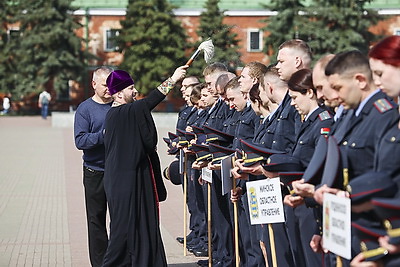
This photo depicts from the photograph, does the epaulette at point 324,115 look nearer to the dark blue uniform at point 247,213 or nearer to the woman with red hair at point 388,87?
the woman with red hair at point 388,87

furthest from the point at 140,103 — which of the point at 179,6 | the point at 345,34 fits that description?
the point at 179,6

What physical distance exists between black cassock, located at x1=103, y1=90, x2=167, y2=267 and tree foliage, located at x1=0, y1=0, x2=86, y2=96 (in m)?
46.7

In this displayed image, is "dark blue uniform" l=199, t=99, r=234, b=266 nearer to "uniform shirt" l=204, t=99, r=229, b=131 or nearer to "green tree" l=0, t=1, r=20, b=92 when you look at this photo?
"uniform shirt" l=204, t=99, r=229, b=131

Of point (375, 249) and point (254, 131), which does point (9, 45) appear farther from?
point (375, 249)

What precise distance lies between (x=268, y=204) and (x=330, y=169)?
1.50 metres

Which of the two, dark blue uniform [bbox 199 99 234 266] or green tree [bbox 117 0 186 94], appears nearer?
dark blue uniform [bbox 199 99 234 266]

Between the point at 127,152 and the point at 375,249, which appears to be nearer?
the point at 375,249

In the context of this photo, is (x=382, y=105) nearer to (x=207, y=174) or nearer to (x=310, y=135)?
(x=310, y=135)

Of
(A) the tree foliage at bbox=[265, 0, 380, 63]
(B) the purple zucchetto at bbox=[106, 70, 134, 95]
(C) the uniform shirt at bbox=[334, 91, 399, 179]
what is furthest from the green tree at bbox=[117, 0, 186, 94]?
(C) the uniform shirt at bbox=[334, 91, 399, 179]

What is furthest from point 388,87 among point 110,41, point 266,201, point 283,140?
point 110,41

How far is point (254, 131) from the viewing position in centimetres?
759

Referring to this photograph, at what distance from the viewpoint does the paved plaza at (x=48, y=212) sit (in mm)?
9414

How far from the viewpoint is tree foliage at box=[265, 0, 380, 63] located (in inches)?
1897

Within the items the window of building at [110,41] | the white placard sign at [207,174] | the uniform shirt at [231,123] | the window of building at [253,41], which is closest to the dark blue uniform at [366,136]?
the uniform shirt at [231,123]
